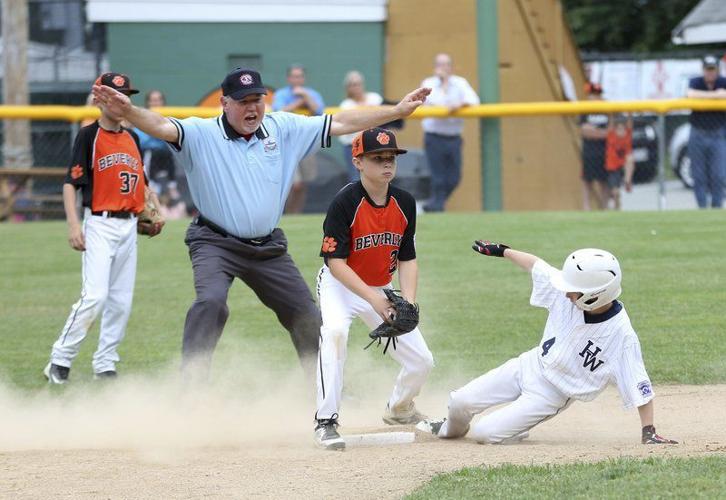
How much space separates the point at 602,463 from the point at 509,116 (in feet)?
37.8

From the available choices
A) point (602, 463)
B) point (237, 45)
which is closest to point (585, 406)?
point (602, 463)

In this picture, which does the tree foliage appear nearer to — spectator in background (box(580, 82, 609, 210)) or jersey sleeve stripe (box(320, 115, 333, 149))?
spectator in background (box(580, 82, 609, 210))

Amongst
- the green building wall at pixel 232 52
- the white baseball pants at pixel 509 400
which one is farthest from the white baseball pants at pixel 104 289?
the green building wall at pixel 232 52

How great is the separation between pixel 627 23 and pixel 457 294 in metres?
28.5

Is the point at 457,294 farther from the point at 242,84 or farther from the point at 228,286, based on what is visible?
the point at 242,84

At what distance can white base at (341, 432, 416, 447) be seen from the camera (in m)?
7.23

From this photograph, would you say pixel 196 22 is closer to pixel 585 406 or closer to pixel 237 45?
pixel 237 45

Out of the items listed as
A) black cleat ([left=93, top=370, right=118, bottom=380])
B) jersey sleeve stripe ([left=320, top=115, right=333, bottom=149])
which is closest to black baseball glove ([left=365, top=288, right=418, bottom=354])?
jersey sleeve stripe ([left=320, top=115, right=333, bottom=149])

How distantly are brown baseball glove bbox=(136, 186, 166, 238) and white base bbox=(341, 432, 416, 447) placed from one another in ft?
9.85

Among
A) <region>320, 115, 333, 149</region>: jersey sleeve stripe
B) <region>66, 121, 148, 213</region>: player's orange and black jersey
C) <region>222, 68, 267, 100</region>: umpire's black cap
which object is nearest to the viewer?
<region>222, 68, 267, 100</region>: umpire's black cap

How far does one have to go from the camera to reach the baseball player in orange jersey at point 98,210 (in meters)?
9.15

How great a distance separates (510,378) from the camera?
7.37 meters

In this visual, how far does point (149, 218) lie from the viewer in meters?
9.54

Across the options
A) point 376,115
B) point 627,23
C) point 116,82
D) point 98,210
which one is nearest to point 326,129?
point 376,115
